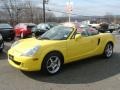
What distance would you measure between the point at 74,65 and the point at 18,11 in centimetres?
5230

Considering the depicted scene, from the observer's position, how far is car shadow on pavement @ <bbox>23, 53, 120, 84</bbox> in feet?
20.8

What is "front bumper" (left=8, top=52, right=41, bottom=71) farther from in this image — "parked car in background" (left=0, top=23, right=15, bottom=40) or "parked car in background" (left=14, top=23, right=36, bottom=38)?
"parked car in background" (left=14, top=23, right=36, bottom=38)

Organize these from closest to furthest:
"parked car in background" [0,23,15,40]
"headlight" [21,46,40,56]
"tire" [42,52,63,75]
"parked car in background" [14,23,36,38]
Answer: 1. "headlight" [21,46,40,56]
2. "tire" [42,52,63,75]
3. "parked car in background" [0,23,15,40]
4. "parked car in background" [14,23,36,38]

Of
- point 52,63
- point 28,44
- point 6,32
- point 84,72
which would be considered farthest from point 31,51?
point 6,32

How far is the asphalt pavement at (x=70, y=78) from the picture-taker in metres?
5.81

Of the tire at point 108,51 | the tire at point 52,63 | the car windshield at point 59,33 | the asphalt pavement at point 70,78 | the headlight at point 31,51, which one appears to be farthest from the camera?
the tire at point 108,51

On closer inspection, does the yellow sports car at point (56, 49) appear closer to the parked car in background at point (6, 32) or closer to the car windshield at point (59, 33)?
the car windshield at point (59, 33)

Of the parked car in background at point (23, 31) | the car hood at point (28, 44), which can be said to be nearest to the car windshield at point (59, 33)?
the car hood at point (28, 44)

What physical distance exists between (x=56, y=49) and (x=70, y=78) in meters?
0.92

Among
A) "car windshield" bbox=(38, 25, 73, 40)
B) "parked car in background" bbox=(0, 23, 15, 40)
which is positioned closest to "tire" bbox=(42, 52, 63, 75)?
"car windshield" bbox=(38, 25, 73, 40)

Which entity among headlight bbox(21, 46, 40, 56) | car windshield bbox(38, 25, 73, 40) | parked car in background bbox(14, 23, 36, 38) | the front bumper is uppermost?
car windshield bbox(38, 25, 73, 40)

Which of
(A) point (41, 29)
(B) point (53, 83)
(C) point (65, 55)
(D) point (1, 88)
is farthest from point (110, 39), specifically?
(A) point (41, 29)

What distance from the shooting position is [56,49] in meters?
6.86

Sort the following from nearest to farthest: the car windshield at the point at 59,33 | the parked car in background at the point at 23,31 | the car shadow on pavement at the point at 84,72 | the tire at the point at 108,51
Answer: the car shadow on pavement at the point at 84,72 → the car windshield at the point at 59,33 → the tire at the point at 108,51 → the parked car in background at the point at 23,31
